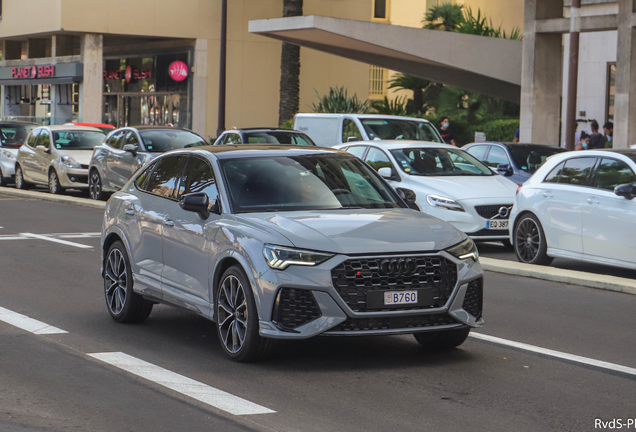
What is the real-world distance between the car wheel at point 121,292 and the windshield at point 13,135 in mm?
21307

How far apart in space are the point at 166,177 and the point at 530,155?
1142cm

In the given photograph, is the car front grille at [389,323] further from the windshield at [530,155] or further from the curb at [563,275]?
the windshield at [530,155]

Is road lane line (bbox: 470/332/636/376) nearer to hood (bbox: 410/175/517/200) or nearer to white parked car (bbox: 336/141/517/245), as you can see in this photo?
white parked car (bbox: 336/141/517/245)

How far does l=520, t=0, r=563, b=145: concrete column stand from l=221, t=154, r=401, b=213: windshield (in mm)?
20682

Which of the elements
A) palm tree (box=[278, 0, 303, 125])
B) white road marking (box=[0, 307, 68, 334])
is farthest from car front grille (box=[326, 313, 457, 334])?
palm tree (box=[278, 0, 303, 125])

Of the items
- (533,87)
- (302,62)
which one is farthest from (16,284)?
(302,62)

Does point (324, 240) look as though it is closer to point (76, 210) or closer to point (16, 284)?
point (16, 284)

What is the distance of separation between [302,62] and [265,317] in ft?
133

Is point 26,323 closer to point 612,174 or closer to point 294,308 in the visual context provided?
point 294,308

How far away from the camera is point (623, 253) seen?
38.1 feet

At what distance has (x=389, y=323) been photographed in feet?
22.7

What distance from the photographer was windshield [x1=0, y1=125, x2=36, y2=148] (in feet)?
96.3

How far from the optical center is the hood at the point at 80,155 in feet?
82.1

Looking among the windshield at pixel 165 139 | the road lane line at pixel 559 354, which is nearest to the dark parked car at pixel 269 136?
the windshield at pixel 165 139
